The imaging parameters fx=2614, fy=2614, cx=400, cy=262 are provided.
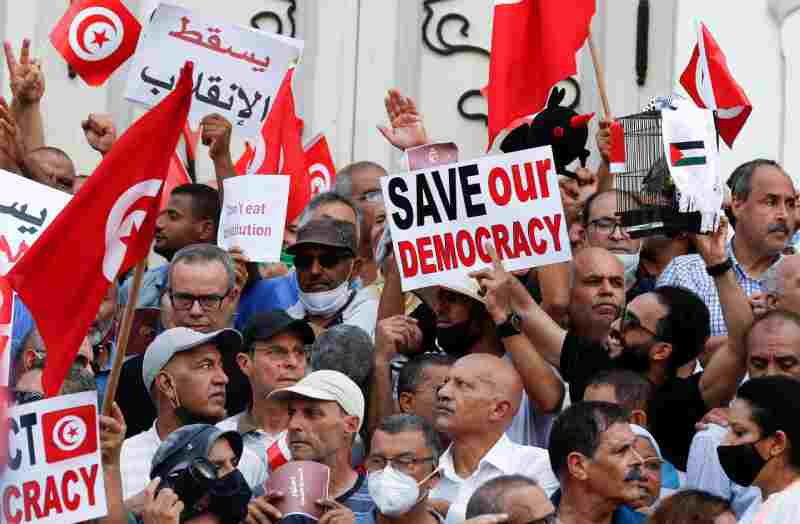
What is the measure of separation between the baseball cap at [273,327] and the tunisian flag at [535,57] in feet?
4.40

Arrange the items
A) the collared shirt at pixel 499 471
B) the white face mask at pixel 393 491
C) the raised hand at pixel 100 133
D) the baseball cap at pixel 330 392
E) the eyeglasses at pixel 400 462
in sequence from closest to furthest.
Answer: the white face mask at pixel 393 491
the eyeglasses at pixel 400 462
the collared shirt at pixel 499 471
the baseball cap at pixel 330 392
the raised hand at pixel 100 133

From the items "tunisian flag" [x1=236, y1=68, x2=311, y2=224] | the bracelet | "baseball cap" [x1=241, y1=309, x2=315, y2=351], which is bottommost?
"baseball cap" [x1=241, y1=309, x2=315, y2=351]

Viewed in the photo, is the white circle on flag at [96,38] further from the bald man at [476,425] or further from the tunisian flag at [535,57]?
the bald man at [476,425]

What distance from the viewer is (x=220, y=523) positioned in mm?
9172

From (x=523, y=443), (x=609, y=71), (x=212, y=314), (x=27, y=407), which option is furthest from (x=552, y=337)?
(x=609, y=71)

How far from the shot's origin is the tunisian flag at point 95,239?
9.20 metres

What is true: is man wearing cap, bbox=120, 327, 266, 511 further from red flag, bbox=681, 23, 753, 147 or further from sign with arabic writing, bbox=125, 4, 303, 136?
red flag, bbox=681, 23, 753, 147

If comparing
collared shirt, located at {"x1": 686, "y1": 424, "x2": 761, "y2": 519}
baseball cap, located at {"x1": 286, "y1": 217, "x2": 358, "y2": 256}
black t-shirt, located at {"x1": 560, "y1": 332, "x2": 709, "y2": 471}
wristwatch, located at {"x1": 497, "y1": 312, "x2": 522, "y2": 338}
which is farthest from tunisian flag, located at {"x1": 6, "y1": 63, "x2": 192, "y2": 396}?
collared shirt, located at {"x1": 686, "y1": 424, "x2": 761, "y2": 519}

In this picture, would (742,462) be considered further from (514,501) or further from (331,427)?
(331,427)

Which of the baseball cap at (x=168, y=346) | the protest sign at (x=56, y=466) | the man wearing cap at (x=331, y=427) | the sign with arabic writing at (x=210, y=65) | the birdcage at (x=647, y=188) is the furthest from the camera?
the sign with arabic writing at (x=210, y=65)

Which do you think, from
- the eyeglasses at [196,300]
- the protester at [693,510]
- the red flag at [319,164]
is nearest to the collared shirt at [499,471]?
the protester at [693,510]

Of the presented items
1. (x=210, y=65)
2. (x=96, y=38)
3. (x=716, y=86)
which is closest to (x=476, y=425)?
(x=716, y=86)

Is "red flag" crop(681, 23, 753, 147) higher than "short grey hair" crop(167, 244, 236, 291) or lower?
higher

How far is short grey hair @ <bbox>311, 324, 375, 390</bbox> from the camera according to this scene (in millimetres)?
10469
